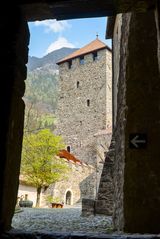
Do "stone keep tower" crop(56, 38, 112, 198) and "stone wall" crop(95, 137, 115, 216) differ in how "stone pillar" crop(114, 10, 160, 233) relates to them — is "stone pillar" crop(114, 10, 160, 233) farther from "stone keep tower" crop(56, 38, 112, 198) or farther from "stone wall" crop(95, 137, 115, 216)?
"stone keep tower" crop(56, 38, 112, 198)

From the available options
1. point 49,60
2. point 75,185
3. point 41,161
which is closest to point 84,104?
point 75,185

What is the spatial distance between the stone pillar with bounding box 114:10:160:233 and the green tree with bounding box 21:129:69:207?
50.6ft

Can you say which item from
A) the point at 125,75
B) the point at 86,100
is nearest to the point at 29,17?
the point at 125,75

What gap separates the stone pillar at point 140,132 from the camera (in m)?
5.18

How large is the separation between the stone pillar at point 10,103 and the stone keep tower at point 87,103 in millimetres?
27139

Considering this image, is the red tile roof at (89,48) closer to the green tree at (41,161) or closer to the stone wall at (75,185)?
the stone wall at (75,185)

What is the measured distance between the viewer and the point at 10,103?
8.86ft

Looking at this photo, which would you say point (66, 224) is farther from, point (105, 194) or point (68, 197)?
point (68, 197)

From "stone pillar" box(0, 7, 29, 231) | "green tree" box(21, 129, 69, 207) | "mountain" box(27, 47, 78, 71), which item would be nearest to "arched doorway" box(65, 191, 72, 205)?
"green tree" box(21, 129, 69, 207)

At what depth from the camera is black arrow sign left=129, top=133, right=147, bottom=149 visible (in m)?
4.37

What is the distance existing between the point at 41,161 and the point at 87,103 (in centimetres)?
1366

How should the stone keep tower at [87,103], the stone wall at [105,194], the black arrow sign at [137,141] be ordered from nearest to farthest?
1. the black arrow sign at [137,141]
2. the stone wall at [105,194]
3. the stone keep tower at [87,103]

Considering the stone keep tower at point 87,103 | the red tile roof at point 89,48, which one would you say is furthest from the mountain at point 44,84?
the stone keep tower at point 87,103

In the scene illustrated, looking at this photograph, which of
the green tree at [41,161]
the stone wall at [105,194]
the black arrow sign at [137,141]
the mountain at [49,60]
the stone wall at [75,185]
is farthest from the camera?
the mountain at [49,60]
